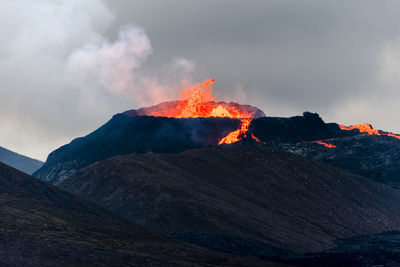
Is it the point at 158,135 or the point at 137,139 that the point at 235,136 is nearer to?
the point at 158,135

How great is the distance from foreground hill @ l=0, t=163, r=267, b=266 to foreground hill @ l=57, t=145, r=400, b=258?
9.07 meters

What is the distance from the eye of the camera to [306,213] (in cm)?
10506

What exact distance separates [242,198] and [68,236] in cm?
5013

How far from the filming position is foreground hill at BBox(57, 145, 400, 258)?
263 ft

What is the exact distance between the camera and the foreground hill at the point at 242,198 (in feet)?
263

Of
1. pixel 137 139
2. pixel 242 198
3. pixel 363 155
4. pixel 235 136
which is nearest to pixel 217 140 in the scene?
pixel 235 136

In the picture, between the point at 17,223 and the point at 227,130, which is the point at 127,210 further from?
the point at 227,130

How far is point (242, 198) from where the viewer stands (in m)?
102

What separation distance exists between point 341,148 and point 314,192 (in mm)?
65777

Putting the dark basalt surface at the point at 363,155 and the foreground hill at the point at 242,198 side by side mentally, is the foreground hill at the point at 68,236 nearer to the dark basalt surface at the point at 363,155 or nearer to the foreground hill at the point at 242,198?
the foreground hill at the point at 242,198

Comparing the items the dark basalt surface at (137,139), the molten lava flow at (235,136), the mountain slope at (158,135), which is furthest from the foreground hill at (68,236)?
the molten lava flow at (235,136)

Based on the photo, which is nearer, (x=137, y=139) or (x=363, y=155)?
(x=137, y=139)

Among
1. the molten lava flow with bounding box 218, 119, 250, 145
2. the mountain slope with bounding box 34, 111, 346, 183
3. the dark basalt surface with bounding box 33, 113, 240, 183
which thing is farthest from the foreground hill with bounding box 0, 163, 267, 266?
the molten lava flow with bounding box 218, 119, 250, 145

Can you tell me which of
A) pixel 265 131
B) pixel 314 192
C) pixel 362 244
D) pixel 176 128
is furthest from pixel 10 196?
pixel 265 131
